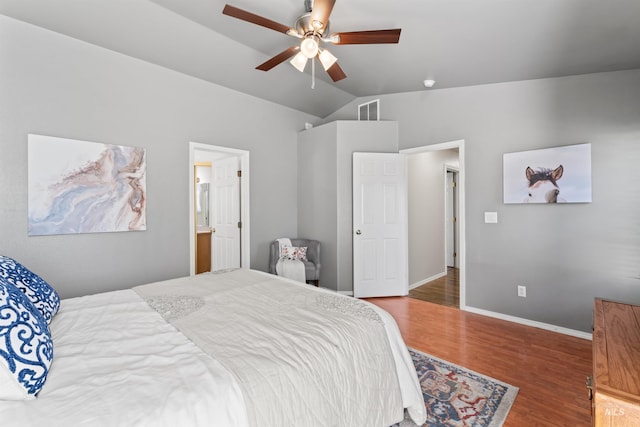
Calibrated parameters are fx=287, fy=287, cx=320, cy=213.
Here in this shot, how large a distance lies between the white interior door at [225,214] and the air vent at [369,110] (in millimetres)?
2109

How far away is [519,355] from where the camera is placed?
2.52 metres

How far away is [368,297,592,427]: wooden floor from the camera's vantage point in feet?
6.07

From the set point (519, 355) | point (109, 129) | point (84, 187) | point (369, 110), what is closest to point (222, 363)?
point (84, 187)

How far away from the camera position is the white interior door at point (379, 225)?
4.14m

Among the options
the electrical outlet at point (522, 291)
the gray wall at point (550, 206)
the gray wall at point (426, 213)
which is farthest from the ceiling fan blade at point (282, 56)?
the electrical outlet at point (522, 291)

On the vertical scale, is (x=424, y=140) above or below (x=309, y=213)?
above

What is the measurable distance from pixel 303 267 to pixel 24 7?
359cm

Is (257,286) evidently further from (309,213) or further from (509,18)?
(509,18)

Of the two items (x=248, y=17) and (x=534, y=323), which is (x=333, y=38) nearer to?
(x=248, y=17)

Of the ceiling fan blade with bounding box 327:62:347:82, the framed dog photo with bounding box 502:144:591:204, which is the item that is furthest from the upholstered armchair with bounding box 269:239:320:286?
the framed dog photo with bounding box 502:144:591:204

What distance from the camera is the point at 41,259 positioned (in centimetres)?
248

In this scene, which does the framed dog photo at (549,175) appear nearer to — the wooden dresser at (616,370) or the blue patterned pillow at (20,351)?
the wooden dresser at (616,370)

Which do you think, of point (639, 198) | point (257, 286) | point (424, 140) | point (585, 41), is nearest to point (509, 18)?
point (585, 41)

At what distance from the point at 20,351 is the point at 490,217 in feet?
13.0
